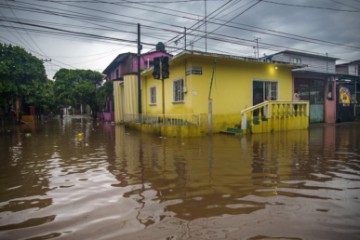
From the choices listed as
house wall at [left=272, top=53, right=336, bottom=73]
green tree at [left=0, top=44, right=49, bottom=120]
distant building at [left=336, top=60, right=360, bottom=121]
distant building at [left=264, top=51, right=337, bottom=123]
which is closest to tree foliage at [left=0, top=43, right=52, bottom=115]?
green tree at [left=0, top=44, right=49, bottom=120]

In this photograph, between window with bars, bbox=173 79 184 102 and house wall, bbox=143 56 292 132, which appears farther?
window with bars, bbox=173 79 184 102

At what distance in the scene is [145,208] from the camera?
3020 mm

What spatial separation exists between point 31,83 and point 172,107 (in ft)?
49.6

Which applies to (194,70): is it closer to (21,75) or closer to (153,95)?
(153,95)

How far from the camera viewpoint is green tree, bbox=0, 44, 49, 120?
16781mm

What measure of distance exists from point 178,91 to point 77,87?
1811 cm

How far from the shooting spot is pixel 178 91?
13203 millimetres

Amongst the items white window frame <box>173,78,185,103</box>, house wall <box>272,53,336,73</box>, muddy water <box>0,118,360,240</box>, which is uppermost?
house wall <box>272,53,336,73</box>

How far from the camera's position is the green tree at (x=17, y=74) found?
55.1 feet

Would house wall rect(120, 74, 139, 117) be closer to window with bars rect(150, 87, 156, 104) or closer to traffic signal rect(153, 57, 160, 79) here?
window with bars rect(150, 87, 156, 104)

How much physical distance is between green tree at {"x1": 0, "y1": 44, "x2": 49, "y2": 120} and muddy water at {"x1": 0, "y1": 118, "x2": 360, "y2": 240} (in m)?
14.0

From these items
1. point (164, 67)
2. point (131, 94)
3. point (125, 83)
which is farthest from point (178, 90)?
point (125, 83)

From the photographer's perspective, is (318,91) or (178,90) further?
(318,91)

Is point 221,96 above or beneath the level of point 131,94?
beneath
